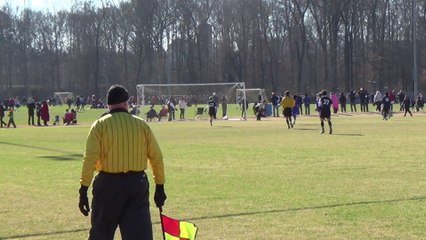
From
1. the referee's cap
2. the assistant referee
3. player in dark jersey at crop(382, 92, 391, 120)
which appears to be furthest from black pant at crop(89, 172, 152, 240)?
player in dark jersey at crop(382, 92, 391, 120)

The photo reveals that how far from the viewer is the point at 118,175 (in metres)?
6.21

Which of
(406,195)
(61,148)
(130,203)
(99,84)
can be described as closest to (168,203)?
(406,195)

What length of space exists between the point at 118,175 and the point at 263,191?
5.89 m

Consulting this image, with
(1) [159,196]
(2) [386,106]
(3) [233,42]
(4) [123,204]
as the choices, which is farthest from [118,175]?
(3) [233,42]

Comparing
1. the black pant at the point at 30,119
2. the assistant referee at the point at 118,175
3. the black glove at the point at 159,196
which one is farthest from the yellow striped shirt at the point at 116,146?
the black pant at the point at 30,119

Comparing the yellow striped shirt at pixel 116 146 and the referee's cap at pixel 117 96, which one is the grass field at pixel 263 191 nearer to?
the yellow striped shirt at pixel 116 146

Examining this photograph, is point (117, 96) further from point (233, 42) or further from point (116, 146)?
point (233, 42)

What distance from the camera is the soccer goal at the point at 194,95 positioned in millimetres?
50156

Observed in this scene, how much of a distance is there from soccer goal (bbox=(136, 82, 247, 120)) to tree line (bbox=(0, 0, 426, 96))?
29.8m

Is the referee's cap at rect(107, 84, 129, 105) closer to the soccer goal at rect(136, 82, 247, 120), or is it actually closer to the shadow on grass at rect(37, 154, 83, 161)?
the shadow on grass at rect(37, 154, 83, 161)

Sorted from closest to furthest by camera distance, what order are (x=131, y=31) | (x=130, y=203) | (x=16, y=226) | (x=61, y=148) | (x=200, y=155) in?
(x=130, y=203)
(x=16, y=226)
(x=200, y=155)
(x=61, y=148)
(x=131, y=31)

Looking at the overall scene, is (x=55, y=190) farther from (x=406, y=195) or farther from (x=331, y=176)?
(x=406, y=195)

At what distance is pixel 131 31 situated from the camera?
93.5m

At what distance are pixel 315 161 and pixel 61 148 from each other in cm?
987
